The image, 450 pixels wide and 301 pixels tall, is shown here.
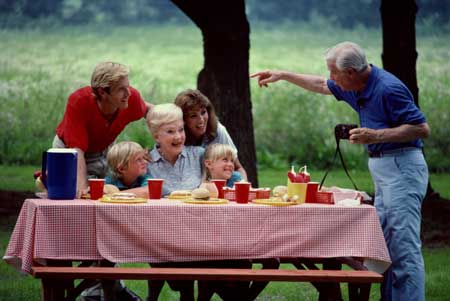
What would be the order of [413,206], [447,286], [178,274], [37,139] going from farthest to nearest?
[37,139] < [447,286] < [413,206] < [178,274]

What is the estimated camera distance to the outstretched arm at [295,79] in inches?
230

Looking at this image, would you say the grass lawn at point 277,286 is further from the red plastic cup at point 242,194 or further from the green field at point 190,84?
the green field at point 190,84

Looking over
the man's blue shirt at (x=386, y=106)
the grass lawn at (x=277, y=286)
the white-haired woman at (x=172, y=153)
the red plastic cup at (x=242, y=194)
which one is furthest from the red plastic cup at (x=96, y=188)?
the grass lawn at (x=277, y=286)

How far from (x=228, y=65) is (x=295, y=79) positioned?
329cm

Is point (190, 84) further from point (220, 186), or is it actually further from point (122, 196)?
point (122, 196)

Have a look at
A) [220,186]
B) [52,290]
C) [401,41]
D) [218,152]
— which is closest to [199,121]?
[218,152]

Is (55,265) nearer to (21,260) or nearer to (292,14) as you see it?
(21,260)

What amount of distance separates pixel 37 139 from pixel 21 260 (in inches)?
354

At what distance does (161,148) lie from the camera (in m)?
5.51

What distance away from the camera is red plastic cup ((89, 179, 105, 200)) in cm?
505

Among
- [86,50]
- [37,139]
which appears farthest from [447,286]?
[86,50]

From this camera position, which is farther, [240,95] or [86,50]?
[86,50]

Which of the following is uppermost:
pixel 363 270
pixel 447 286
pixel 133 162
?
pixel 133 162

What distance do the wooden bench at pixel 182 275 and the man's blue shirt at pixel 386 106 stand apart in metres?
0.82
